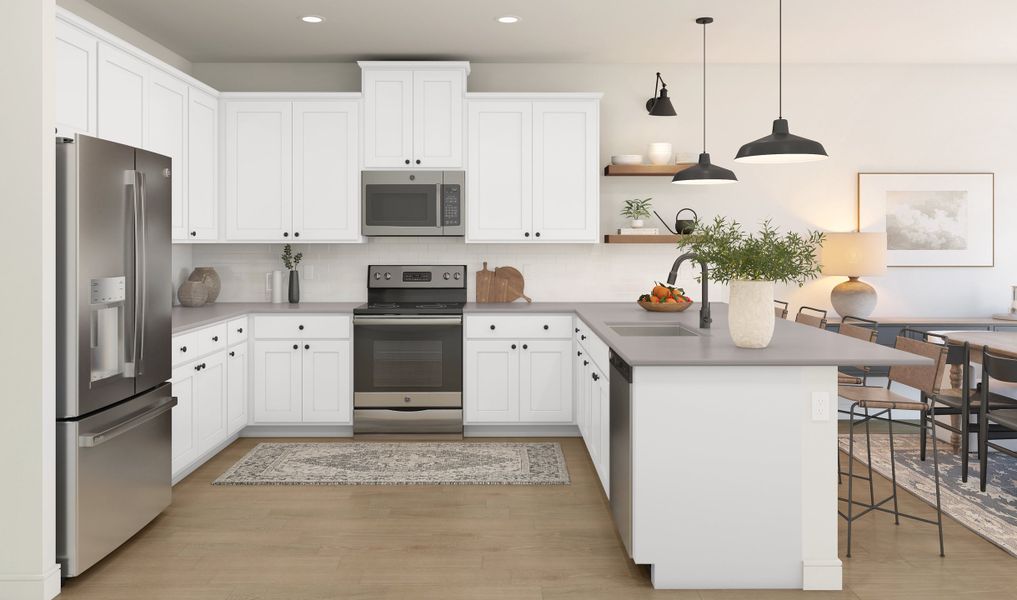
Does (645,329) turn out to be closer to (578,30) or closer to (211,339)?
(578,30)

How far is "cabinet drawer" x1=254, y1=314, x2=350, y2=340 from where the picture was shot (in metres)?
4.97

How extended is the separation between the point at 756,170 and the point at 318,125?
10.8 feet

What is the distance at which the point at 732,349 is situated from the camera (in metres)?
3.01

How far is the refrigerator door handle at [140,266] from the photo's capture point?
10.2 ft

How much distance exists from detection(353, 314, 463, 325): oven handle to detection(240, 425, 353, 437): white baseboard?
0.75m

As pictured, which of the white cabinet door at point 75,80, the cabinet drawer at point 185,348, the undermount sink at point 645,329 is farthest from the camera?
the undermount sink at point 645,329

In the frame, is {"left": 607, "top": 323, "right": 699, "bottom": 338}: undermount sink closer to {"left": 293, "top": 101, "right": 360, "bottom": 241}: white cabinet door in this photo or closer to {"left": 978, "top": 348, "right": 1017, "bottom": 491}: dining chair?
{"left": 978, "top": 348, "right": 1017, "bottom": 491}: dining chair

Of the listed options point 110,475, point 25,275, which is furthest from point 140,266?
point 110,475

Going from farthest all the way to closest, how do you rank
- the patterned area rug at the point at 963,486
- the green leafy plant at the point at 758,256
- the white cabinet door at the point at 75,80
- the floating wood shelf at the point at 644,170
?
the floating wood shelf at the point at 644,170 → the patterned area rug at the point at 963,486 → the white cabinet door at the point at 75,80 → the green leafy plant at the point at 758,256

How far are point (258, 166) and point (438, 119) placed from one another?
1.31 metres

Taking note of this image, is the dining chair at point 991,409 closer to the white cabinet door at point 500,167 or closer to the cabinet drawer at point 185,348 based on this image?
the white cabinet door at point 500,167

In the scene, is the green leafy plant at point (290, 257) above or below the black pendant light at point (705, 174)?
below

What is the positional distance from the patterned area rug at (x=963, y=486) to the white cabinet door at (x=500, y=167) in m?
2.70

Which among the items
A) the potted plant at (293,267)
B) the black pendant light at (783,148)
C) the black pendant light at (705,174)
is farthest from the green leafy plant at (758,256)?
the potted plant at (293,267)
